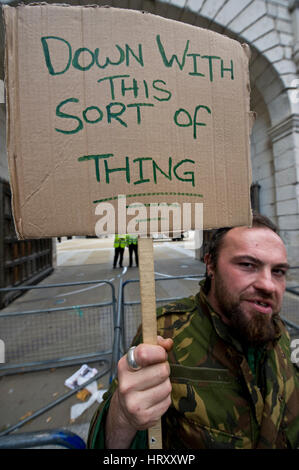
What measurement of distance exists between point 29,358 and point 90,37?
396 centimetres

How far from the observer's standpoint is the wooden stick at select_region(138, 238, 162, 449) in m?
0.76

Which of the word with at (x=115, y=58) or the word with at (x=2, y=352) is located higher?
the word with at (x=115, y=58)

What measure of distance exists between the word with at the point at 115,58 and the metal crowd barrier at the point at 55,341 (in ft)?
8.21

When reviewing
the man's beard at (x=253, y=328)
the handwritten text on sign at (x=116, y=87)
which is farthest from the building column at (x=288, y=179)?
the handwritten text on sign at (x=116, y=87)

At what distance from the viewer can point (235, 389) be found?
112cm

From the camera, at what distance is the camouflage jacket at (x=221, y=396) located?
1043 millimetres

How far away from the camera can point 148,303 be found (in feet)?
2.53

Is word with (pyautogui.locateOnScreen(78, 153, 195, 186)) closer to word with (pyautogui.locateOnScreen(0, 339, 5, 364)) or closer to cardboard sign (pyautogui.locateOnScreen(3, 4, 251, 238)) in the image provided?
cardboard sign (pyautogui.locateOnScreen(3, 4, 251, 238))

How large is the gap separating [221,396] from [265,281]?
642 mm

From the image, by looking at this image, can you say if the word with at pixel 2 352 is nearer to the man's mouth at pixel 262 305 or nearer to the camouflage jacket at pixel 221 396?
the camouflage jacket at pixel 221 396

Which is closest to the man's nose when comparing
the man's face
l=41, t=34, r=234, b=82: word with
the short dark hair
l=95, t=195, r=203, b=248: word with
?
the man's face

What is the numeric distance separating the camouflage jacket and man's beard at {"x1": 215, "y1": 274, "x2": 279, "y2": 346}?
55mm

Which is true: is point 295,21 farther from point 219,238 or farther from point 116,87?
point 116,87
